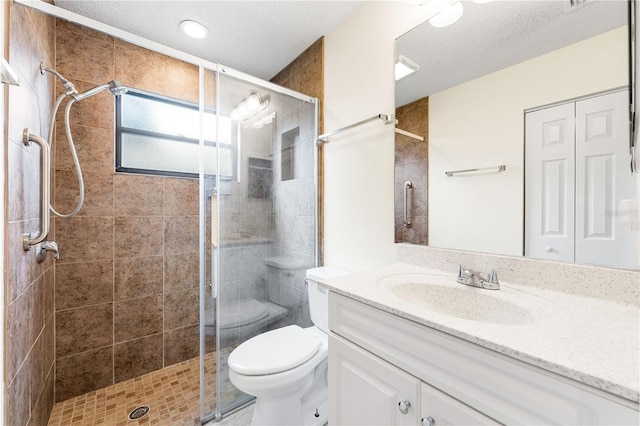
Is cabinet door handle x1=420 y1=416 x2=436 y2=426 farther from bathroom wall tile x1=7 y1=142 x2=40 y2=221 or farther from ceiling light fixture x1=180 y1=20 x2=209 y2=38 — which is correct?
ceiling light fixture x1=180 y1=20 x2=209 y2=38

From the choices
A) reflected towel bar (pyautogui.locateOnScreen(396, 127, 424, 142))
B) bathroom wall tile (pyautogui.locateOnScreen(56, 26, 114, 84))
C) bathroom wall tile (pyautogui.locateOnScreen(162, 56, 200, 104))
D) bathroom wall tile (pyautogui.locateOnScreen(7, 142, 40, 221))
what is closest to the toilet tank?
reflected towel bar (pyautogui.locateOnScreen(396, 127, 424, 142))

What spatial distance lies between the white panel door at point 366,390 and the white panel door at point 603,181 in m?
0.73

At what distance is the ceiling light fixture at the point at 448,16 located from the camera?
1177mm

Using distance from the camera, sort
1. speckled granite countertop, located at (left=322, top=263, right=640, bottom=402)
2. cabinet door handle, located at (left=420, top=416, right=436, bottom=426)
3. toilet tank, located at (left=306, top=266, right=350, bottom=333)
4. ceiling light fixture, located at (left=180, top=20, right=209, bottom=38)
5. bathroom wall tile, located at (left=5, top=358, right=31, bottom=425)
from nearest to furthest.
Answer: speckled granite countertop, located at (left=322, top=263, right=640, bottom=402), cabinet door handle, located at (left=420, top=416, right=436, bottom=426), bathroom wall tile, located at (left=5, top=358, right=31, bottom=425), toilet tank, located at (left=306, top=266, right=350, bottom=333), ceiling light fixture, located at (left=180, top=20, right=209, bottom=38)

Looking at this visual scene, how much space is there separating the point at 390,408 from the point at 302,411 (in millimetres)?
813

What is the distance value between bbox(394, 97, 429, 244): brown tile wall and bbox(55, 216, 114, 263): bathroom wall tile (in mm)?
1870

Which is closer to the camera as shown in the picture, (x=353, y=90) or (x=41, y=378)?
(x=41, y=378)

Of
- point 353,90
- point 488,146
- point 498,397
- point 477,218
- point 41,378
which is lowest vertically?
point 41,378

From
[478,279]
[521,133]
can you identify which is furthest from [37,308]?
[521,133]

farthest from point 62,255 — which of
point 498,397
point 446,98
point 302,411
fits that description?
point 446,98

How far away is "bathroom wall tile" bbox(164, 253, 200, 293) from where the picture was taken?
6.51ft

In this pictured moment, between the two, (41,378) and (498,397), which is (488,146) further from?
(41,378)

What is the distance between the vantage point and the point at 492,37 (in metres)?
1.10

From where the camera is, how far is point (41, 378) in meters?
1.33
